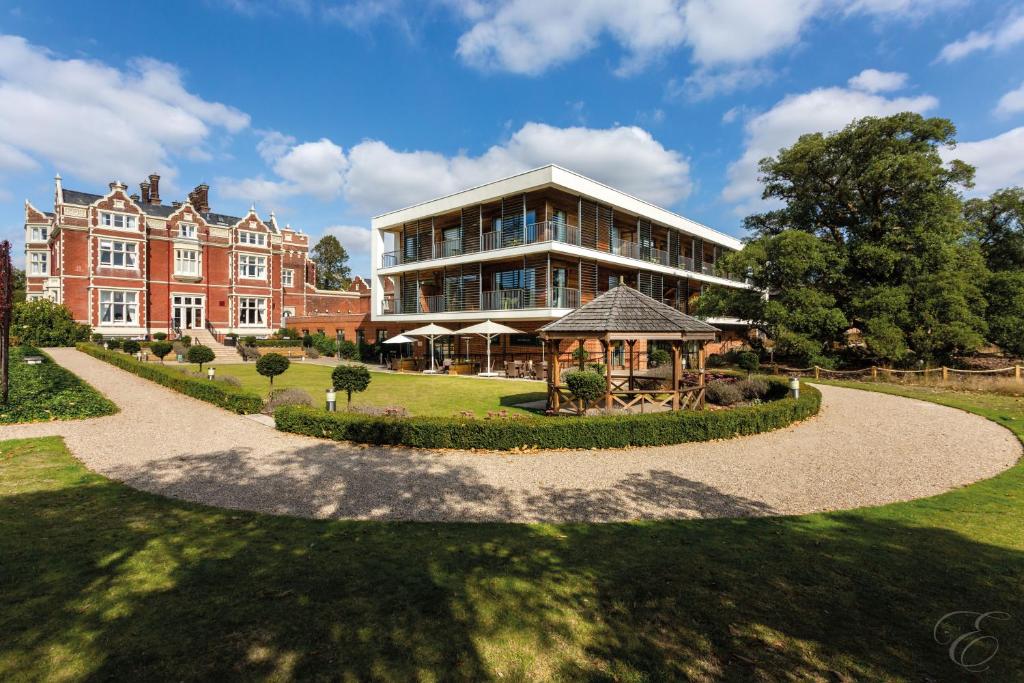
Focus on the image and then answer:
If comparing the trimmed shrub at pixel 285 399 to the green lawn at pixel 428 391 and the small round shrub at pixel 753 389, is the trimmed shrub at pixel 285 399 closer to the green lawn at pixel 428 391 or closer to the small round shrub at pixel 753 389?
the green lawn at pixel 428 391

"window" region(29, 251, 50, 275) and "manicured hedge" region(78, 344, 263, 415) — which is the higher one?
"window" region(29, 251, 50, 275)

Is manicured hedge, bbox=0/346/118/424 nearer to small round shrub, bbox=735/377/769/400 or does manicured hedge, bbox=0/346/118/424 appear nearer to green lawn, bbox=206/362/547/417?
green lawn, bbox=206/362/547/417

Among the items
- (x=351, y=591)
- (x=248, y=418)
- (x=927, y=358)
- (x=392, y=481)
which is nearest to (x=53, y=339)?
(x=248, y=418)

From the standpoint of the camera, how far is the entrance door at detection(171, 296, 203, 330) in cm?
4116

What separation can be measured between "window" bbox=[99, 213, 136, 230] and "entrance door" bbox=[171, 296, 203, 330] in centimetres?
680

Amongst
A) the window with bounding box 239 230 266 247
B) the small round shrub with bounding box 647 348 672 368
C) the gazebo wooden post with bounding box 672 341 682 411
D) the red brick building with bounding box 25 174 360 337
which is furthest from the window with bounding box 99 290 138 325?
the gazebo wooden post with bounding box 672 341 682 411

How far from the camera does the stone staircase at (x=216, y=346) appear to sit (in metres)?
33.9

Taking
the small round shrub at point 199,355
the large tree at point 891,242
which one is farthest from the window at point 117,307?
the large tree at point 891,242

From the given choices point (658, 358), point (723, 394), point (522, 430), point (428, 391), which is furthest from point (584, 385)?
point (658, 358)

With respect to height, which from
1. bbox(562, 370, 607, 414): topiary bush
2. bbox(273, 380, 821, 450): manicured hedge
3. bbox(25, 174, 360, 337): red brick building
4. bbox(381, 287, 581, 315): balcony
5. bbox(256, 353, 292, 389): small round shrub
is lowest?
bbox(273, 380, 821, 450): manicured hedge

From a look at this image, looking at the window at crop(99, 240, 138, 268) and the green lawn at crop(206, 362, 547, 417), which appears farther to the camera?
the window at crop(99, 240, 138, 268)

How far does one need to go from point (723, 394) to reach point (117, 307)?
1815 inches

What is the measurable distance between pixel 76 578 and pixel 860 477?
36.0 feet

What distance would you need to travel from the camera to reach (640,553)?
16.4ft
